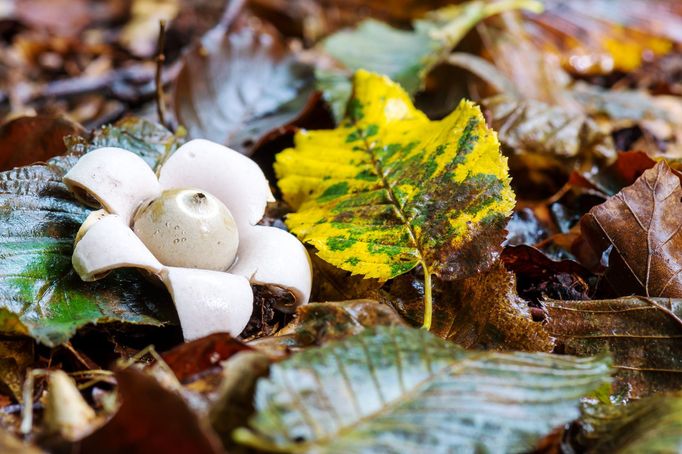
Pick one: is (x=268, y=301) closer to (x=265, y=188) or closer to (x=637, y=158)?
(x=265, y=188)

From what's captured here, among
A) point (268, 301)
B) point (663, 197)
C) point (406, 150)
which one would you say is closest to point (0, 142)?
point (268, 301)

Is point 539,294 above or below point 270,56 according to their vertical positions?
below

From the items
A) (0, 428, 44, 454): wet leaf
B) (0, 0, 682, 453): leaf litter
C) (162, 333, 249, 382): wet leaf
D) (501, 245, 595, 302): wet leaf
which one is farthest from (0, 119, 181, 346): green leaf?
(501, 245, 595, 302): wet leaf

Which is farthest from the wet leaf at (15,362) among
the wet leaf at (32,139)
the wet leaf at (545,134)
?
the wet leaf at (545,134)

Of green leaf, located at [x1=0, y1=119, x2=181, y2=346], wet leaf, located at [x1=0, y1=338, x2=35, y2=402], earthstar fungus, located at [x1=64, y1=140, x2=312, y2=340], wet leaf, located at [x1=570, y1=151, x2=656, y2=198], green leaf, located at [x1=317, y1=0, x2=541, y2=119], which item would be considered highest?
green leaf, located at [x1=317, y1=0, x2=541, y2=119]

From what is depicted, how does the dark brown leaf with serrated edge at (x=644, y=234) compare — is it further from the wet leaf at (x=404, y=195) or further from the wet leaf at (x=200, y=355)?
the wet leaf at (x=200, y=355)

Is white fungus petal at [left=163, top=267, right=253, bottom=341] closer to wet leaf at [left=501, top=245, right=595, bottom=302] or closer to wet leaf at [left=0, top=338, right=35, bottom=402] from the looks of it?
wet leaf at [left=0, top=338, right=35, bottom=402]
